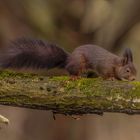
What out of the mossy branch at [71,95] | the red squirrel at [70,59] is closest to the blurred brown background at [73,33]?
the red squirrel at [70,59]

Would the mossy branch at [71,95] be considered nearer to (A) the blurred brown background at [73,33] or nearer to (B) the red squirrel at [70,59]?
(B) the red squirrel at [70,59]

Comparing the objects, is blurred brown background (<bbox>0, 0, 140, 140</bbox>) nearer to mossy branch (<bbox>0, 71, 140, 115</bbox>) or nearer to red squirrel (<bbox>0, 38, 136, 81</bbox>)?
red squirrel (<bbox>0, 38, 136, 81</bbox>)

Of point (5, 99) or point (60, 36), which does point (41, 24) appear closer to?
point (60, 36)

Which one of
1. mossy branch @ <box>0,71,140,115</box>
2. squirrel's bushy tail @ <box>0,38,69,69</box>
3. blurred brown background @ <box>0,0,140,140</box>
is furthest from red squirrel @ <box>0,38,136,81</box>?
blurred brown background @ <box>0,0,140,140</box>

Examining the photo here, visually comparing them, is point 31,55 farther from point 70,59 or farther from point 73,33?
point 73,33

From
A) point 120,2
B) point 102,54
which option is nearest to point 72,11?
point 120,2

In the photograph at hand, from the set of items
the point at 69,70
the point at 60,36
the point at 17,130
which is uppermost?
the point at 60,36

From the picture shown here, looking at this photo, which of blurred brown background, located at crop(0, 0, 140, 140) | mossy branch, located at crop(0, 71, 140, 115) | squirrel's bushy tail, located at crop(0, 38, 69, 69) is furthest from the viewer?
blurred brown background, located at crop(0, 0, 140, 140)
